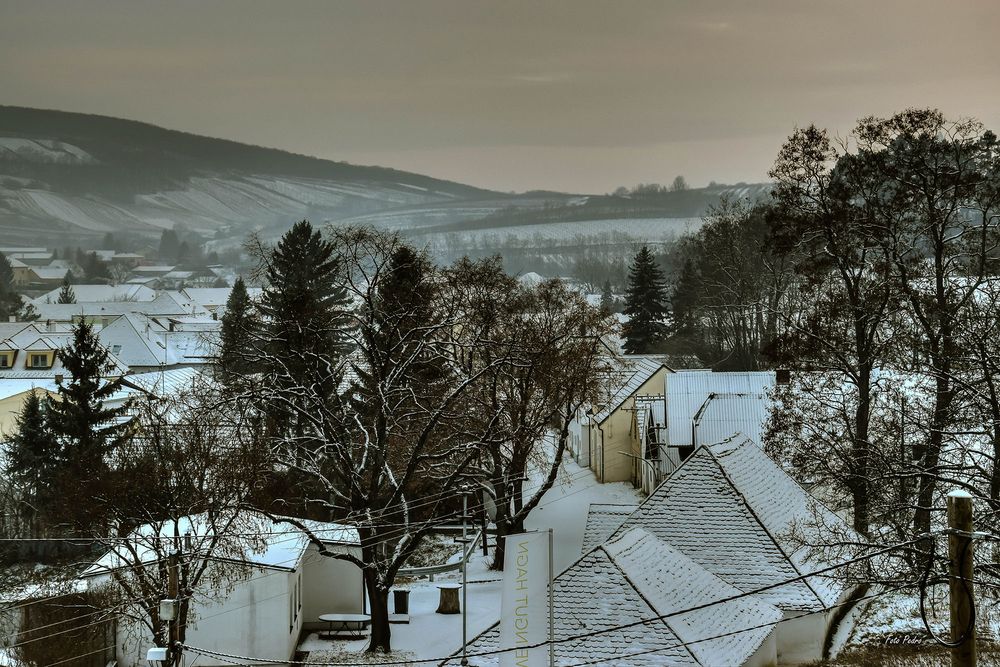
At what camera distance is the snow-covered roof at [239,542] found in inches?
1021

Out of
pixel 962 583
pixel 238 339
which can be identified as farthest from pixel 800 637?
pixel 238 339

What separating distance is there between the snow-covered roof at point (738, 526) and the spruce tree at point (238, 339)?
1123 cm

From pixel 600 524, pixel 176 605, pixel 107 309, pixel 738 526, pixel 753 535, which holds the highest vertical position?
pixel 738 526

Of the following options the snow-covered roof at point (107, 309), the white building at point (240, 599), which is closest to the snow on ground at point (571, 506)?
the white building at point (240, 599)

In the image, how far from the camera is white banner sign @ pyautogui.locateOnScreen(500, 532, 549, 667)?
642 inches

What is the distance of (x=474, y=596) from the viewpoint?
3164cm

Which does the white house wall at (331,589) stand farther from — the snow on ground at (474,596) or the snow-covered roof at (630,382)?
the snow-covered roof at (630,382)

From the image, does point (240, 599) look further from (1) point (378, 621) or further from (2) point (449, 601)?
(2) point (449, 601)

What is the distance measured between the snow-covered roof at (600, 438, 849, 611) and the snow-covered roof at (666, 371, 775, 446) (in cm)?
1370

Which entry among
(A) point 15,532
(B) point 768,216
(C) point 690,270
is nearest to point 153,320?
(C) point 690,270

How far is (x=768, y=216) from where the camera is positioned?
102 ft

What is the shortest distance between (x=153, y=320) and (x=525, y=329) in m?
115

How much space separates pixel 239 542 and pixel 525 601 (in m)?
13.9

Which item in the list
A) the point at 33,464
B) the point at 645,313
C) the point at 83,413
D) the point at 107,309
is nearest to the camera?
the point at 33,464
